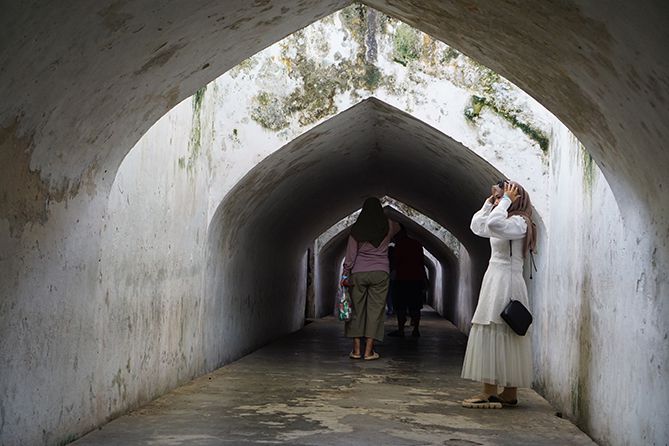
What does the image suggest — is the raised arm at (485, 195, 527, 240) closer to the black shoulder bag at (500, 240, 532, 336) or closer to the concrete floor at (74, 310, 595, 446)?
the black shoulder bag at (500, 240, 532, 336)

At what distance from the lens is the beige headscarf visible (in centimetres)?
608

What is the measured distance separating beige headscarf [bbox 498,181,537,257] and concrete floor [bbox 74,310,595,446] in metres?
1.17

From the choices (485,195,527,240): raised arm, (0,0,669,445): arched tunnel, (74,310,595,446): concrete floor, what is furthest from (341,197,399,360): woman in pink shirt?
(485,195,527,240): raised arm

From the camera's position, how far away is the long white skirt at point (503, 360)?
5.84 m

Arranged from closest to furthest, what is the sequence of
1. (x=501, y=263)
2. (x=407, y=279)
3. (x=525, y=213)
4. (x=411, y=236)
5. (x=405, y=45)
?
(x=501, y=263) < (x=525, y=213) < (x=405, y=45) < (x=407, y=279) < (x=411, y=236)

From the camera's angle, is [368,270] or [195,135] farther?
[368,270]

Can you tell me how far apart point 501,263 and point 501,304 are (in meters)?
0.29

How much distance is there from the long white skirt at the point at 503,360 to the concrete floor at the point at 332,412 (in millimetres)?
251

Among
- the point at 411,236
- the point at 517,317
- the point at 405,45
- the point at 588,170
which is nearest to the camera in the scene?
the point at 588,170

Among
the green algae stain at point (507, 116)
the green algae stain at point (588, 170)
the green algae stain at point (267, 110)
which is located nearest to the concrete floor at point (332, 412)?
the green algae stain at point (588, 170)

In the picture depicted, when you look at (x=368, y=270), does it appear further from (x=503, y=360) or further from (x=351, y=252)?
(x=503, y=360)

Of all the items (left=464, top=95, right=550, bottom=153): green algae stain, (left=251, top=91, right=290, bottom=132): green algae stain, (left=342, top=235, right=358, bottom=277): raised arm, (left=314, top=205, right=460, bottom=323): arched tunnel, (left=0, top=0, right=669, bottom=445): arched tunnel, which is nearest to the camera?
(left=0, top=0, right=669, bottom=445): arched tunnel

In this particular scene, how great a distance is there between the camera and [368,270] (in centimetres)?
949

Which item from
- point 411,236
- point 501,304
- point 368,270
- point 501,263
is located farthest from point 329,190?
point 411,236
